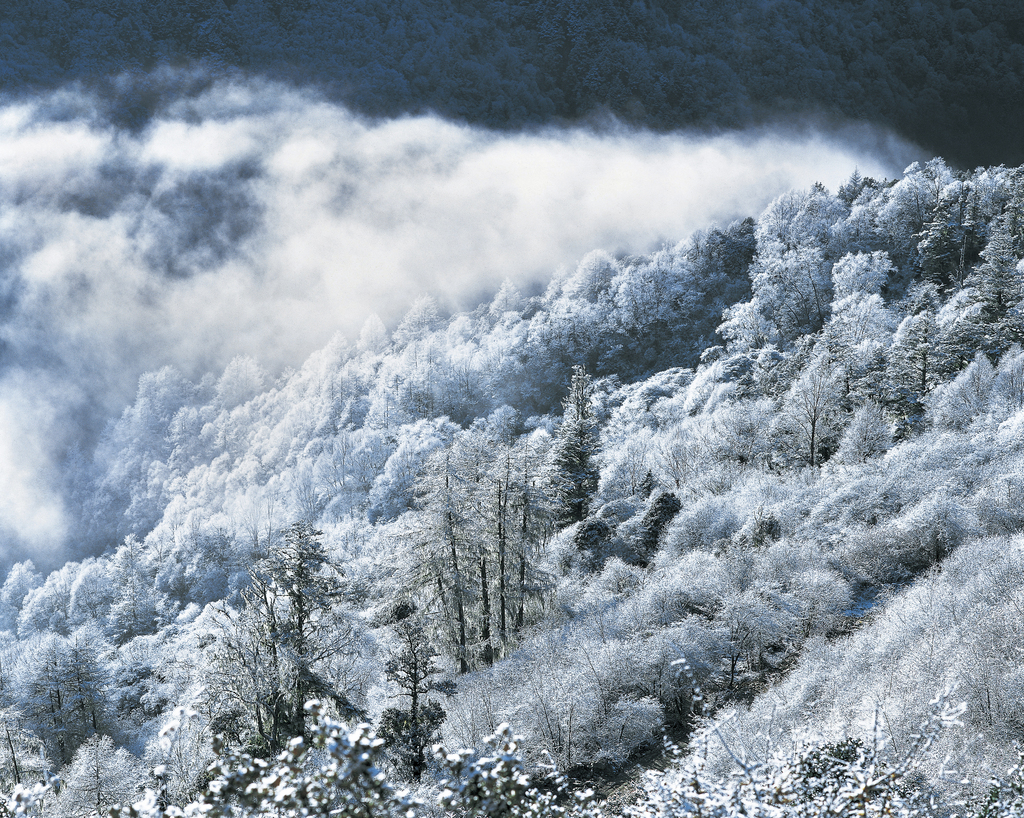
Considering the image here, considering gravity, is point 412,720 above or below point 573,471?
below

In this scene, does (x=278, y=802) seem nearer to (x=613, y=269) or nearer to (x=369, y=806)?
(x=369, y=806)

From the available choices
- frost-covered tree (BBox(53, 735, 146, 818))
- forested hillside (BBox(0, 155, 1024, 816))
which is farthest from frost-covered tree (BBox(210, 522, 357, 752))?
frost-covered tree (BBox(53, 735, 146, 818))

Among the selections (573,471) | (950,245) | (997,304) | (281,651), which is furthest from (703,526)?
(950,245)

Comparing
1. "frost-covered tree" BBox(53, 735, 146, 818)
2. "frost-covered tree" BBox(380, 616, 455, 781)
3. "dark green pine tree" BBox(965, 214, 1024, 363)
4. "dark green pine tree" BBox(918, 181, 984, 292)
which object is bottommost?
"frost-covered tree" BBox(53, 735, 146, 818)

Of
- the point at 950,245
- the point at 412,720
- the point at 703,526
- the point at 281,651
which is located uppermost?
the point at 950,245

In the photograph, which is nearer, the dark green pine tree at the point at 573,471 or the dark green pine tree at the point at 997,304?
the dark green pine tree at the point at 573,471

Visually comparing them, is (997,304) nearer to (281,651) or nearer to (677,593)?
(677,593)

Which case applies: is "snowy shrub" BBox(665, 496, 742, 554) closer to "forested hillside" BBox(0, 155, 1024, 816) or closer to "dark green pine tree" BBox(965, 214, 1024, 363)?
"forested hillside" BBox(0, 155, 1024, 816)

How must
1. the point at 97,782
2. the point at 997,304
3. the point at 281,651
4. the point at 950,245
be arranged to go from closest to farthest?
the point at 281,651 → the point at 97,782 → the point at 997,304 → the point at 950,245

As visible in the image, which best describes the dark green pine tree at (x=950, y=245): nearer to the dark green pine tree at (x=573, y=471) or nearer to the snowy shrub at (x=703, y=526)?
the dark green pine tree at (x=573, y=471)

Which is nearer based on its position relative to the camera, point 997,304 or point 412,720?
point 412,720

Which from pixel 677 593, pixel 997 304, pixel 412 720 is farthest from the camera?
pixel 997 304

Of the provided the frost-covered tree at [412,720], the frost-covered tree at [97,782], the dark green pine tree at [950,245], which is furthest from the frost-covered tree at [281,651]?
the dark green pine tree at [950,245]

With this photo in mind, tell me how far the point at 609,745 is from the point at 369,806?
44.9ft
